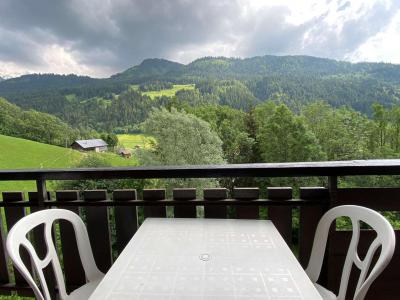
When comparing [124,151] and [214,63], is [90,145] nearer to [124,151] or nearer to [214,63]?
[124,151]

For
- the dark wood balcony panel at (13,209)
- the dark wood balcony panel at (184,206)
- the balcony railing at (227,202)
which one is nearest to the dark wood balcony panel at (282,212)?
the balcony railing at (227,202)

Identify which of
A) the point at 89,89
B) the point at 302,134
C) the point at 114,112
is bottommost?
the point at 302,134

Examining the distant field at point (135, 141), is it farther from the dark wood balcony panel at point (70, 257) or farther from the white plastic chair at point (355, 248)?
the white plastic chair at point (355, 248)

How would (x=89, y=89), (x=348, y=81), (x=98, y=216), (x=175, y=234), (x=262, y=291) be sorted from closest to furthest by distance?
(x=262, y=291) → (x=175, y=234) → (x=98, y=216) → (x=348, y=81) → (x=89, y=89)

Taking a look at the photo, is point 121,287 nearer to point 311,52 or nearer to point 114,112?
point 114,112

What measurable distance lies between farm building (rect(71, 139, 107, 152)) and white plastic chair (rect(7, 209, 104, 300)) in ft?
67.0

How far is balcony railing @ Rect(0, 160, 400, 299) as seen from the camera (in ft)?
4.42

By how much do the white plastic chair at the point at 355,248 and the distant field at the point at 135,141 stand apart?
17.5 m

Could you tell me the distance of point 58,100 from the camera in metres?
23.5

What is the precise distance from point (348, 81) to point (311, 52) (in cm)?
872

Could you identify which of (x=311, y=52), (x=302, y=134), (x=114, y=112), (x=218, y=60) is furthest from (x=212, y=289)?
(x=311, y=52)

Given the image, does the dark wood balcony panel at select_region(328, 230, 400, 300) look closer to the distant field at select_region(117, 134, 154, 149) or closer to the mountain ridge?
the distant field at select_region(117, 134, 154, 149)

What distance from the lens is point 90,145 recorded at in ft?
70.1

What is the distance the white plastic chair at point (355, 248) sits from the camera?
904 millimetres
